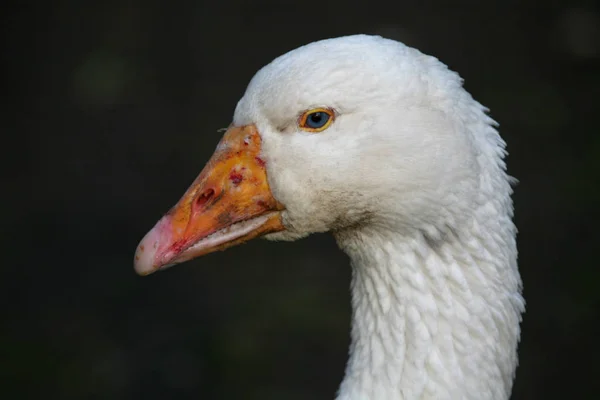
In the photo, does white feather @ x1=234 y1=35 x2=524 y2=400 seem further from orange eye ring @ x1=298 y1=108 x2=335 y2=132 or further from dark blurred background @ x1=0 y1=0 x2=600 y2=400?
dark blurred background @ x1=0 y1=0 x2=600 y2=400

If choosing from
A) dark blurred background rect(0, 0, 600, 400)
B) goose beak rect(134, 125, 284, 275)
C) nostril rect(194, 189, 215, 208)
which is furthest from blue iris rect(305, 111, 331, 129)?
dark blurred background rect(0, 0, 600, 400)

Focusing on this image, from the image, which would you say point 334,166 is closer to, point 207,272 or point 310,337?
point 310,337

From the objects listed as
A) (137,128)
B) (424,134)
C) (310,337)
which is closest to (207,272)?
(310,337)

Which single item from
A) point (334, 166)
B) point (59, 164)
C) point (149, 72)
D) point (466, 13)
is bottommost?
point (334, 166)

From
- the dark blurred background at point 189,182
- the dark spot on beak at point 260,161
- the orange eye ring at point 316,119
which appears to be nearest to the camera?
the orange eye ring at point 316,119

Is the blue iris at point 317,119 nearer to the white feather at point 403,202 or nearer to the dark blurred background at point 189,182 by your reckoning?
the white feather at point 403,202

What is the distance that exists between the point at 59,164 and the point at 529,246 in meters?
3.96

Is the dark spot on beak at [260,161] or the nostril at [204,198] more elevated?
the dark spot on beak at [260,161]

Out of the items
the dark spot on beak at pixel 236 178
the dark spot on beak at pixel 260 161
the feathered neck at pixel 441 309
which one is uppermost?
the dark spot on beak at pixel 260 161

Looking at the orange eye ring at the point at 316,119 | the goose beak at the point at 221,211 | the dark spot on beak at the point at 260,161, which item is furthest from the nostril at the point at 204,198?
the orange eye ring at the point at 316,119

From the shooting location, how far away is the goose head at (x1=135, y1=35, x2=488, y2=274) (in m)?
2.89

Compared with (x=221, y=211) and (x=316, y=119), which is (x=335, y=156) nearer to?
(x=316, y=119)

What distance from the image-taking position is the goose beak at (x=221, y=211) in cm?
303

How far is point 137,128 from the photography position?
8.11 m
